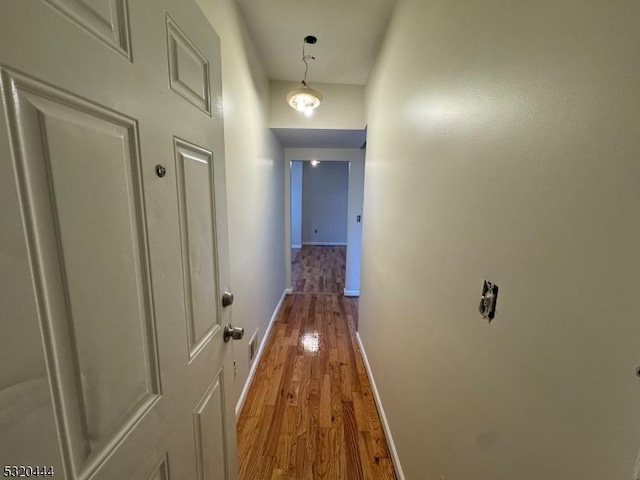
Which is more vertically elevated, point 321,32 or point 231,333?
point 321,32

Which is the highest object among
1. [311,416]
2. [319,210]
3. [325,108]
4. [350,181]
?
[325,108]

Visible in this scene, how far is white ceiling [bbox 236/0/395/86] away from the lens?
5.20 feet

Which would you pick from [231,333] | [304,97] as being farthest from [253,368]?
[304,97]

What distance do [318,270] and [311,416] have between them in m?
3.53

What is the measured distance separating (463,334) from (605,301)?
Result: 0.43 meters

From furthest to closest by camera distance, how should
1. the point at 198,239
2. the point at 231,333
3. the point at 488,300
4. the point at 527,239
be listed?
the point at 231,333
the point at 198,239
the point at 488,300
the point at 527,239

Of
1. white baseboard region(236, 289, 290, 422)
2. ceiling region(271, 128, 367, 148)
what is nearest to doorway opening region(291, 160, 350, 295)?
ceiling region(271, 128, 367, 148)

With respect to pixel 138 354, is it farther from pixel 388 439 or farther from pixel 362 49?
pixel 362 49

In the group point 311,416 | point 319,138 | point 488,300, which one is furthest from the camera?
point 319,138

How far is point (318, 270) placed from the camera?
17.2 feet

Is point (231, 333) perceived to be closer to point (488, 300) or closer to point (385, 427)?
point (488, 300)

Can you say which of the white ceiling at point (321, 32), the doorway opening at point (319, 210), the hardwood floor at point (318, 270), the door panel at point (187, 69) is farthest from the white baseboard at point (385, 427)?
the doorway opening at point (319, 210)

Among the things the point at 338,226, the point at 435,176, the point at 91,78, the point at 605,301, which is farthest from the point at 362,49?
the point at 338,226

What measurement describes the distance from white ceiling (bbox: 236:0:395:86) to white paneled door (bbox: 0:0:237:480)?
1097 millimetres
